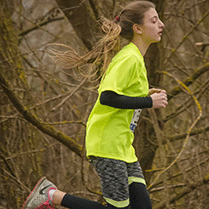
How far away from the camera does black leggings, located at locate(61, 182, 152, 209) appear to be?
2.23 meters

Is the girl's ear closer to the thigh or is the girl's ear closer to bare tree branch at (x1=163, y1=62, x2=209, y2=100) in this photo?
the thigh

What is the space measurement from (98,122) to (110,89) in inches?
10.2

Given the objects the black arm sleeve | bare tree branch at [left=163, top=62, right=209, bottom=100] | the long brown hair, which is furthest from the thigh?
bare tree branch at [left=163, top=62, right=209, bottom=100]

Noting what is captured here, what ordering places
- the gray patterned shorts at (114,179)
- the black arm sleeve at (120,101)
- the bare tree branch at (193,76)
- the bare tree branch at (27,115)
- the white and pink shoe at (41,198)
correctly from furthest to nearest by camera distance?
the bare tree branch at (193,76), the bare tree branch at (27,115), the white and pink shoe at (41,198), the gray patterned shorts at (114,179), the black arm sleeve at (120,101)

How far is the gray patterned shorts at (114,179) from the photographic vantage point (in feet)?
6.95

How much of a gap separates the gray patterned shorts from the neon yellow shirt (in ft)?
0.14

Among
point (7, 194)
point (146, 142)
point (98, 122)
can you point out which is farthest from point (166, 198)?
point (7, 194)

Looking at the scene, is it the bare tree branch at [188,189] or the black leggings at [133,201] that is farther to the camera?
the bare tree branch at [188,189]

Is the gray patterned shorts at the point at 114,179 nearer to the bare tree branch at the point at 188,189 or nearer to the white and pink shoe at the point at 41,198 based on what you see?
the white and pink shoe at the point at 41,198

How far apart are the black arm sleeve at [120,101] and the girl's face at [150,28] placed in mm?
447

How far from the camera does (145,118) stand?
376cm

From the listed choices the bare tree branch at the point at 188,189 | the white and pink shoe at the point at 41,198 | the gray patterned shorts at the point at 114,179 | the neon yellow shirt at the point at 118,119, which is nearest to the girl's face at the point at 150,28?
the neon yellow shirt at the point at 118,119

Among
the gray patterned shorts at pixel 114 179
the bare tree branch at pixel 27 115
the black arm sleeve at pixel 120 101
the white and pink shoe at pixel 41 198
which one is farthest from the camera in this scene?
the bare tree branch at pixel 27 115

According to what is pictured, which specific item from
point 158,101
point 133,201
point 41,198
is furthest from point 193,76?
point 41,198
